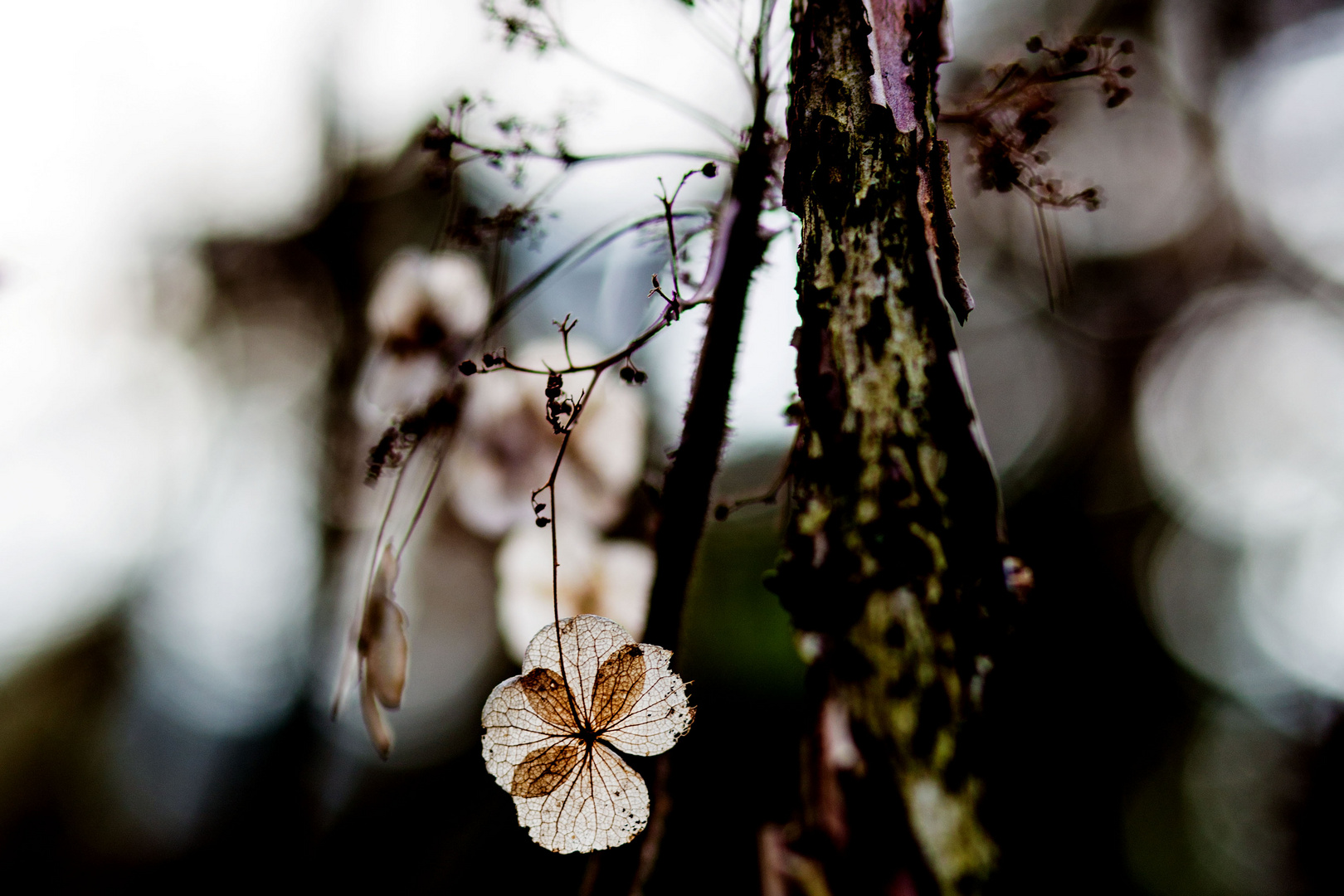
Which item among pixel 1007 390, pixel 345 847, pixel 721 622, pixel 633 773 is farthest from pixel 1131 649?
pixel 633 773

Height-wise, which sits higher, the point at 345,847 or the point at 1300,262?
the point at 1300,262

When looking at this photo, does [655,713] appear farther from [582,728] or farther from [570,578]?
[570,578]

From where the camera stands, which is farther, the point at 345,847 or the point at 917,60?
the point at 345,847

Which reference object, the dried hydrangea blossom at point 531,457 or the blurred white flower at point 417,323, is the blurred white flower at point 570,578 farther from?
the blurred white flower at point 417,323

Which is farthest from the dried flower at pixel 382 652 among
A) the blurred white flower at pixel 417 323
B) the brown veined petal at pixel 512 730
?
the blurred white flower at pixel 417 323

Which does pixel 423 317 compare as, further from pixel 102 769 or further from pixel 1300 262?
pixel 102 769

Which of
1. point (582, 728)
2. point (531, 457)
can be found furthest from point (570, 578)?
point (582, 728)

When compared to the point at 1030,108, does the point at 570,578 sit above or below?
below
